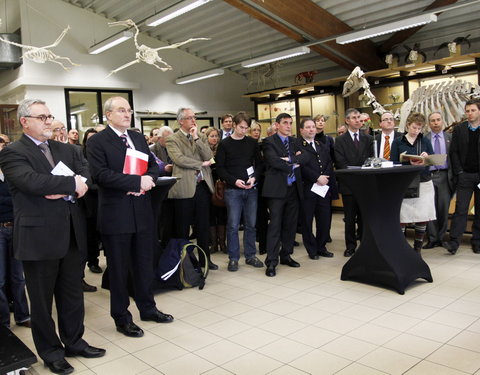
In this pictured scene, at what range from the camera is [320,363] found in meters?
2.59

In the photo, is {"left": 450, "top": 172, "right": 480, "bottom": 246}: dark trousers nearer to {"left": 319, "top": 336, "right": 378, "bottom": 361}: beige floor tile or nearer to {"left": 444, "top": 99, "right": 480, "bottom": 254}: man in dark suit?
{"left": 444, "top": 99, "right": 480, "bottom": 254}: man in dark suit

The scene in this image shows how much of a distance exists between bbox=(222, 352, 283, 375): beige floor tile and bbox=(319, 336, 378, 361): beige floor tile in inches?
13.7

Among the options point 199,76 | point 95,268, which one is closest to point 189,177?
point 95,268

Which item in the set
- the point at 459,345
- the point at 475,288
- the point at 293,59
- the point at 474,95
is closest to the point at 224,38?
the point at 293,59

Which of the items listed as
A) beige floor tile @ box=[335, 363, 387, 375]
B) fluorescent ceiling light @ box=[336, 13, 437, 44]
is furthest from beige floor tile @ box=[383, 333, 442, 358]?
fluorescent ceiling light @ box=[336, 13, 437, 44]

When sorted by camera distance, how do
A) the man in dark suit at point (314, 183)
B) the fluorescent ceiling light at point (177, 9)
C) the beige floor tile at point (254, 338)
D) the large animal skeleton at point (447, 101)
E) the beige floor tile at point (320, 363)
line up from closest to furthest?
the beige floor tile at point (320, 363), the beige floor tile at point (254, 338), the man in dark suit at point (314, 183), the large animal skeleton at point (447, 101), the fluorescent ceiling light at point (177, 9)

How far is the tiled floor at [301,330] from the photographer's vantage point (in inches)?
102

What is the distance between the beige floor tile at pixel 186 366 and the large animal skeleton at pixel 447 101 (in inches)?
177

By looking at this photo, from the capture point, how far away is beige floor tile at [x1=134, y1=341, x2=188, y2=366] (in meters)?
2.76

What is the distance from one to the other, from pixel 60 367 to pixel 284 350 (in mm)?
1295

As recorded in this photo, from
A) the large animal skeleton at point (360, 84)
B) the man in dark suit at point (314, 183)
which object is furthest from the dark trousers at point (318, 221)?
the large animal skeleton at point (360, 84)

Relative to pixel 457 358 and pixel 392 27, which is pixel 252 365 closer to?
pixel 457 358

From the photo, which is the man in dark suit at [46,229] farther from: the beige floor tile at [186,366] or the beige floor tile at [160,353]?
the beige floor tile at [186,366]

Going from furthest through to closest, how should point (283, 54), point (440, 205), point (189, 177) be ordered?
1. point (283, 54)
2. point (440, 205)
3. point (189, 177)
